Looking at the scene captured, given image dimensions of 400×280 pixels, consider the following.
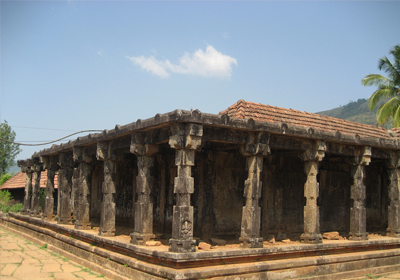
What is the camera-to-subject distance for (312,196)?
959cm

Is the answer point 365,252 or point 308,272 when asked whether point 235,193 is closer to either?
point 308,272

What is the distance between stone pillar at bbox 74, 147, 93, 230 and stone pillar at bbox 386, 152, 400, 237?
8.90 meters

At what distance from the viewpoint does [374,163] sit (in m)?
13.9

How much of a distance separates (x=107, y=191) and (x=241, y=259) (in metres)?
4.23

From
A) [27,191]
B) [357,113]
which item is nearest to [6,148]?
[27,191]

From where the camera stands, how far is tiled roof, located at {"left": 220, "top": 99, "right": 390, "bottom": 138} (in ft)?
35.6

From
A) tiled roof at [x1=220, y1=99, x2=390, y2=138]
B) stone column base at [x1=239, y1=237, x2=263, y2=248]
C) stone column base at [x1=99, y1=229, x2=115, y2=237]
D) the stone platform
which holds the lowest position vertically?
the stone platform

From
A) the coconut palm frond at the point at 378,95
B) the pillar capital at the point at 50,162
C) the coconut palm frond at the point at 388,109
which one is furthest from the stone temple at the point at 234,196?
the coconut palm frond at the point at 378,95

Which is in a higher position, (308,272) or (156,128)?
(156,128)

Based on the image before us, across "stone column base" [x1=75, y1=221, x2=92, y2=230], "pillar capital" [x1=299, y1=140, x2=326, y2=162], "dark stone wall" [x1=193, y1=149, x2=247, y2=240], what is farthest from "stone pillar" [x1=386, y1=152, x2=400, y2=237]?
"stone column base" [x1=75, y1=221, x2=92, y2=230]

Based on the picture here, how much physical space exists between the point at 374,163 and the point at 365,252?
4.34 meters

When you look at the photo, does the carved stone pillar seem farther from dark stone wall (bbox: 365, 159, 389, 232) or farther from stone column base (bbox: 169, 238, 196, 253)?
dark stone wall (bbox: 365, 159, 389, 232)

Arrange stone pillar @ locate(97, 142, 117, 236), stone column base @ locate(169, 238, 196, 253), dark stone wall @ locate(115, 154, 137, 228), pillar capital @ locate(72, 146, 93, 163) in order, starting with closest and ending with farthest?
stone column base @ locate(169, 238, 196, 253)
stone pillar @ locate(97, 142, 117, 236)
pillar capital @ locate(72, 146, 93, 163)
dark stone wall @ locate(115, 154, 137, 228)

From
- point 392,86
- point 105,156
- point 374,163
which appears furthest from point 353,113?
point 105,156
